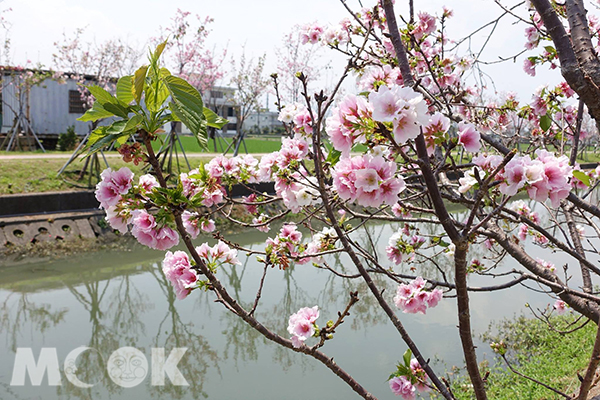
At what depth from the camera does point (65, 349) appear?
12.9ft

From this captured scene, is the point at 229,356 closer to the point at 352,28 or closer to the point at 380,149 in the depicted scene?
the point at 352,28

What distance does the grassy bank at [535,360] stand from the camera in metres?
3.31

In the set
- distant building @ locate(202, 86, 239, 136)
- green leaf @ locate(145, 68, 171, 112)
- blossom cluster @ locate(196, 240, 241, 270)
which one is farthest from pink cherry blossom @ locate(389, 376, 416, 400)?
distant building @ locate(202, 86, 239, 136)

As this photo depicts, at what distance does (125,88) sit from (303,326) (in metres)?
0.87

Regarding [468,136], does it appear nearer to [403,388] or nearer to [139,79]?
[139,79]

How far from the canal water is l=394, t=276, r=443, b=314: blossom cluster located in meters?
1.82

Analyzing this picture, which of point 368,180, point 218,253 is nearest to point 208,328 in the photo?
point 218,253

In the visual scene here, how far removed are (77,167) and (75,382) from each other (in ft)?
21.8

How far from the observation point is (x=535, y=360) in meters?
3.97

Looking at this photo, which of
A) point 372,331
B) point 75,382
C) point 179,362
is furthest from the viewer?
point 372,331

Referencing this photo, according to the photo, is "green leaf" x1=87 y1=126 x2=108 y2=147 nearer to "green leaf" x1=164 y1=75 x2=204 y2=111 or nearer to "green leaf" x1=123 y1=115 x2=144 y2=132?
"green leaf" x1=123 y1=115 x2=144 y2=132

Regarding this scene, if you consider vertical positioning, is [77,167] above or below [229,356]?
above

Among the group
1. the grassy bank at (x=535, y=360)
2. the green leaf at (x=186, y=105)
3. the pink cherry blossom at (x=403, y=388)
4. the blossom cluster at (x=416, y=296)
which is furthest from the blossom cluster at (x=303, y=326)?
the grassy bank at (x=535, y=360)

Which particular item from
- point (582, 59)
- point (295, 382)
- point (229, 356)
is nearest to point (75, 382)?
point (229, 356)
